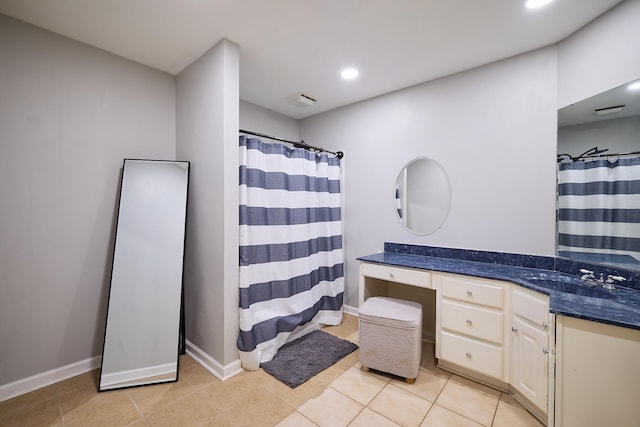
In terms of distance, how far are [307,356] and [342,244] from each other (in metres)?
1.33

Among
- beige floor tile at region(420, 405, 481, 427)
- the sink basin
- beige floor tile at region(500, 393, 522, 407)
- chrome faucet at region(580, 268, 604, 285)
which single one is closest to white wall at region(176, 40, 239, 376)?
beige floor tile at region(420, 405, 481, 427)

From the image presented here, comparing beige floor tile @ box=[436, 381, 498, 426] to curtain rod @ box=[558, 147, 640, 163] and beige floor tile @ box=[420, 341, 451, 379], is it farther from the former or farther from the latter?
curtain rod @ box=[558, 147, 640, 163]

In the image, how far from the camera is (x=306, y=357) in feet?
7.66

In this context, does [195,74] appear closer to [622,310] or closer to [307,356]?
[307,356]

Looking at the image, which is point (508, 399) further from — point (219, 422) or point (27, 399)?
point (27, 399)

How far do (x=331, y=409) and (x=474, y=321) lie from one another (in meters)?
1.19

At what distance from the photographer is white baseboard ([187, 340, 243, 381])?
2.05m

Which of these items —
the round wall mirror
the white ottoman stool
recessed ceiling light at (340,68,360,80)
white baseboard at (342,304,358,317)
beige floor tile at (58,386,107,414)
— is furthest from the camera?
white baseboard at (342,304,358,317)

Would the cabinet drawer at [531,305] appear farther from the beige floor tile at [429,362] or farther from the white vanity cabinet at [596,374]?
the beige floor tile at [429,362]

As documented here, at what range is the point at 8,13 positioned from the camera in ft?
5.81

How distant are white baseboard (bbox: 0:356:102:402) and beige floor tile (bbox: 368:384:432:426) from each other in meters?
2.24

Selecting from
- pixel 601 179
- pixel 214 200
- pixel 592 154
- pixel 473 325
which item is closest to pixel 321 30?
pixel 214 200

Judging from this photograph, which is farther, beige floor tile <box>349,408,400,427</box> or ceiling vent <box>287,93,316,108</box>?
ceiling vent <box>287,93,316,108</box>

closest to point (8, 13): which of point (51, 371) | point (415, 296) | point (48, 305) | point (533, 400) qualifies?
point (48, 305)
